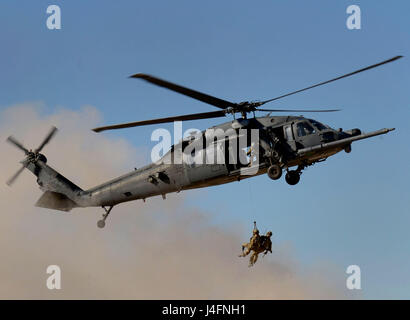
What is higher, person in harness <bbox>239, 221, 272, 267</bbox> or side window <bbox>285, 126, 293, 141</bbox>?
side window <bbox>285, 126, 293, 141</bbox>

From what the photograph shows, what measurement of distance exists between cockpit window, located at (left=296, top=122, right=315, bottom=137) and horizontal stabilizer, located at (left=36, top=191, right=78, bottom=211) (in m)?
14.2

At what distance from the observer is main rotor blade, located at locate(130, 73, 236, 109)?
23.6 m

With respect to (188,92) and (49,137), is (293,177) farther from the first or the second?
(49,137)

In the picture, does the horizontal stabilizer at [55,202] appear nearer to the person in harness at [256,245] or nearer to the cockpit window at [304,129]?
the person in harness at [256,245]

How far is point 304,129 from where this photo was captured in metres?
29.5

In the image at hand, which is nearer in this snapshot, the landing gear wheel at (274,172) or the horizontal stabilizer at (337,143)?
the horizontal stabilizer at (337,143)

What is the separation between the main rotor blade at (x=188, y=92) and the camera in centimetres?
2364

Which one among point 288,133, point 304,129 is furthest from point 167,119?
point 304,129

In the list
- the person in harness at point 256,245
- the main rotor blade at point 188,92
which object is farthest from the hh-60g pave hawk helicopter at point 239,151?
the person in harness at point 256,245

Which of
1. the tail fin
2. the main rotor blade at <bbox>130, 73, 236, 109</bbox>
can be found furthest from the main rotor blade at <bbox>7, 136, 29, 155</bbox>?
the main rotor blade at <bbox>130, 73, 236, 109</bbox>

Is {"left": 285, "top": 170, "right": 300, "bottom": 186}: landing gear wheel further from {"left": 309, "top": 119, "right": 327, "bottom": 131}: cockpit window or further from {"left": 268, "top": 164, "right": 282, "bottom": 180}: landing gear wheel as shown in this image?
{"left": 309, "top": 119, "right": 327, "bottom": 131}: cockpit window

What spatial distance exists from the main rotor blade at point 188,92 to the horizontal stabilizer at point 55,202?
1172cm
